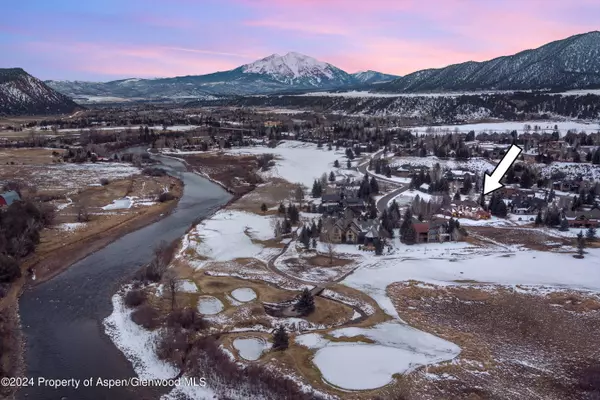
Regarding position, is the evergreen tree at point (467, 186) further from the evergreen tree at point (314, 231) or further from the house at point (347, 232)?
the evergreen tree at point (314, 231)

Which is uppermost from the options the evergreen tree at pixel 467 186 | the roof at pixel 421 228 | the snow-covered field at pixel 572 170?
the snow-covered field at pixel 572 170

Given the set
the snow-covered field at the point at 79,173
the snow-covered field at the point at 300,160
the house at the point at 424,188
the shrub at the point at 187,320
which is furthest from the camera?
the snow-covered field at the point at 300,160

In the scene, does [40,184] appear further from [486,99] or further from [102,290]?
[486,99]

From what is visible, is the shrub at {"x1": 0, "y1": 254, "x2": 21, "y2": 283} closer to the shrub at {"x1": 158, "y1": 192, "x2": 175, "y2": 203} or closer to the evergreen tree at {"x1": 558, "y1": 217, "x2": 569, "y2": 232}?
the shrub at {"x1": 158, "y1": 192, "x2": 175, "y2": 203}

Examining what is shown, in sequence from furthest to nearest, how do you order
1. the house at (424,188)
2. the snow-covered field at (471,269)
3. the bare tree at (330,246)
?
the house at (424,188) < the bare tree at (330,246) < the snow-covered field at (471,269)

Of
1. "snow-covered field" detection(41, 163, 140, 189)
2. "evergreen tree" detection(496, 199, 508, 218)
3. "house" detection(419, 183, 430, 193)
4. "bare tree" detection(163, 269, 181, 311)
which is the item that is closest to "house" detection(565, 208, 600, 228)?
"evergreen tree" detection(496, 199, 508, 218)

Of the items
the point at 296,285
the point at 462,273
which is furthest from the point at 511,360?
the point at 296,285

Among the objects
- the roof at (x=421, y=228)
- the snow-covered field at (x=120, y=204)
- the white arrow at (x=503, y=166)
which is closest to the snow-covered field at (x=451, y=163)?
the roof at (x=421, y=228)
